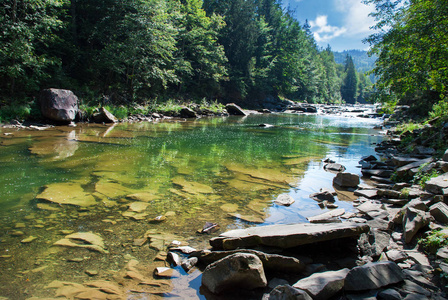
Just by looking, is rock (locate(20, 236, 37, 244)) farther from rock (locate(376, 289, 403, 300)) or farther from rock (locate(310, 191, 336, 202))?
rock (locate(310, 191, 336, 202))

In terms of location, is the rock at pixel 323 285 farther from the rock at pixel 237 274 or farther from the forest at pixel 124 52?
the forest at pixel 124 52

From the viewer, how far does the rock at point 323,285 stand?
2.46 metres

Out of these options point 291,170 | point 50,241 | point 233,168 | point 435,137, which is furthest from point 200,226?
point 435,137

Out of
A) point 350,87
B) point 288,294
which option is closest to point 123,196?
point 288,294

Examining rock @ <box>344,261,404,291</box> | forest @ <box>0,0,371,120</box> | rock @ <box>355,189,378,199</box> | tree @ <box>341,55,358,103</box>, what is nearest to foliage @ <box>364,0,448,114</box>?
forest @ <box>0,0,371,120</box>

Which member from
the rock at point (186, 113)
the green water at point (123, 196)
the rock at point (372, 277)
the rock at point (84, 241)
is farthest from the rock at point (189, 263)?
the rock at point (186, 113)

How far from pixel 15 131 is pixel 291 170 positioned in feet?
44.7

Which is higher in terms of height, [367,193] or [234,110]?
[234,110]

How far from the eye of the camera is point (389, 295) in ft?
7.55

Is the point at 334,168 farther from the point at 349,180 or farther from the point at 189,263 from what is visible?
the point at 189,263

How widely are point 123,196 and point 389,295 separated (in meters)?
4.69

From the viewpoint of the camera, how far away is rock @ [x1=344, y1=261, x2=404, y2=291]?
246 centimetres

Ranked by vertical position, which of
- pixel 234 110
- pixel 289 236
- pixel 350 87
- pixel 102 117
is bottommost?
pixel 289 236

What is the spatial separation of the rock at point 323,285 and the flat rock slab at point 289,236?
Answer: 60cm
